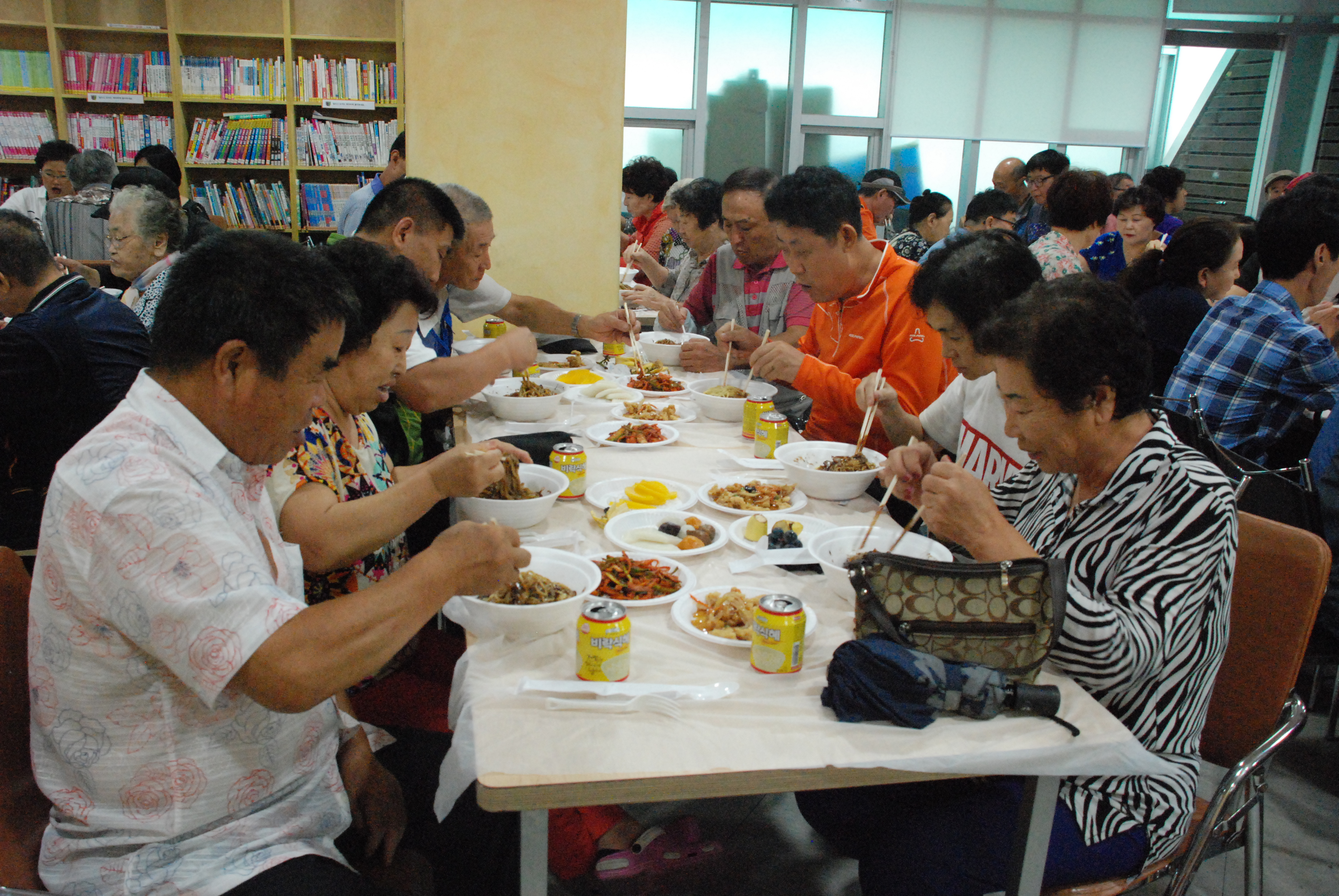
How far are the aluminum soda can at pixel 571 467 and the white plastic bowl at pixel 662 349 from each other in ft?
5.57

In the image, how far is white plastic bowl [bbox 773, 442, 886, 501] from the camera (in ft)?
7.12

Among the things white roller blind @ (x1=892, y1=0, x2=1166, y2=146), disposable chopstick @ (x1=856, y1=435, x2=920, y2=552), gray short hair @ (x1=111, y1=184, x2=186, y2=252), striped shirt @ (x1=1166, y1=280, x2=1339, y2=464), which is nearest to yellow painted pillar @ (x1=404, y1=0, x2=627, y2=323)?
gray short hair @ (x1=111, y1=184, x2=186, y2=252)

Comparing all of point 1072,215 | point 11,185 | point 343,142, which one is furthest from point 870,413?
point 11,185

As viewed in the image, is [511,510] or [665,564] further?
[511,510]

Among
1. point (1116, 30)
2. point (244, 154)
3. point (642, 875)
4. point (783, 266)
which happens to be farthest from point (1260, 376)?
point (1116, 30)

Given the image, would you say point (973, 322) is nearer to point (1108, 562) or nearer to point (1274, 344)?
point (1108, 562)

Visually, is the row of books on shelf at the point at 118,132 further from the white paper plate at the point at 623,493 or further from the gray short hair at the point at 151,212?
the white paper plate at the point at 623,493

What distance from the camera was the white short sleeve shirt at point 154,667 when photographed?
1048mm

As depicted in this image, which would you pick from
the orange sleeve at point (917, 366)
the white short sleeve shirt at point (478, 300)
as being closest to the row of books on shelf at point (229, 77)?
the white short sleeve shirt at point (478, 300)

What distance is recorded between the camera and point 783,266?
4074 millimetres

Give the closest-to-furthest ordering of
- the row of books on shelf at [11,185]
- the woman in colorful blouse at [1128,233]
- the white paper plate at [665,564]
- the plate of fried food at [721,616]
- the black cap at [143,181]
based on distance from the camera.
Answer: the plate of fried food at [721,616]
the white paper plate at [665,564]
the black cap at [143,181]
the woman in colorful blouse at [1128,233]
the row of books on shelf at [11,185]

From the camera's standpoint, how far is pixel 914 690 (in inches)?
47.9

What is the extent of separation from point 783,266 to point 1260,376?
6.54 feet

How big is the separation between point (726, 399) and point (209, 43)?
6166 millimetres
